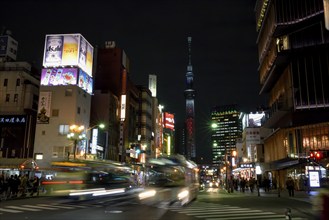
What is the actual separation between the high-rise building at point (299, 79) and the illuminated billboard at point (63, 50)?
103ft

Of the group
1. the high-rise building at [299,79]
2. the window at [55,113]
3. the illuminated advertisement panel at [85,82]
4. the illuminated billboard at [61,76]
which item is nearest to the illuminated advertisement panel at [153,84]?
the illuminated advertisement panel at [85,82]

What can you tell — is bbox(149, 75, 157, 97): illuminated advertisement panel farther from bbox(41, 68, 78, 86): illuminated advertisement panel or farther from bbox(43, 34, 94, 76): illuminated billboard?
bbox(41, 68, 78, 86): illuminated advertisement panel

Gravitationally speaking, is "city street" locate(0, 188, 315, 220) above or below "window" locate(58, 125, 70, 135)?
below

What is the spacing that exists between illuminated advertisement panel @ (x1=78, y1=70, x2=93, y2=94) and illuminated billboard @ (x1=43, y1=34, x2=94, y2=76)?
1.40 meters

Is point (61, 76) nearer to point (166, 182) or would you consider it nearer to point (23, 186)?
point (23, 186)

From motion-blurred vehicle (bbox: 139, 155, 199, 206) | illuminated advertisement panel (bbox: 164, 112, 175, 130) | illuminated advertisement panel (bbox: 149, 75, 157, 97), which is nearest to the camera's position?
motion-blurred vehicle (bbox: 139, 155, 199, 206)

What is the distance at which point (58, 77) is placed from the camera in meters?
59.5

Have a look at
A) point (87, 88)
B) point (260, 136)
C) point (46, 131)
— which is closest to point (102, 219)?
point (46, 131)

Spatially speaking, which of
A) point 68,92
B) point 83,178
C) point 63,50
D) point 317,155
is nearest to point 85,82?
point 68,92

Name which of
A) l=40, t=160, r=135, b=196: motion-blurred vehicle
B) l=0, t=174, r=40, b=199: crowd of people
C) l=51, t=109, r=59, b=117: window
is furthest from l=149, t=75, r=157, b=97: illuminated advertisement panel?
l=40, t=160, r=135, b=196: motion-blurred vehicle

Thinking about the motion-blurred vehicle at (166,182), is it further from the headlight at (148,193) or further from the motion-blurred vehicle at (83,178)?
the motion-blurred vehicle at (83,178)

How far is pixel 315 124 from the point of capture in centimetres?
4378

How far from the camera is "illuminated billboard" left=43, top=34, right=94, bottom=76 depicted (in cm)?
6053

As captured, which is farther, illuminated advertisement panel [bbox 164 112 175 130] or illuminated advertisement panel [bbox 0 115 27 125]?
illuminated advertisement panel [bbox 164 112 175 130]
